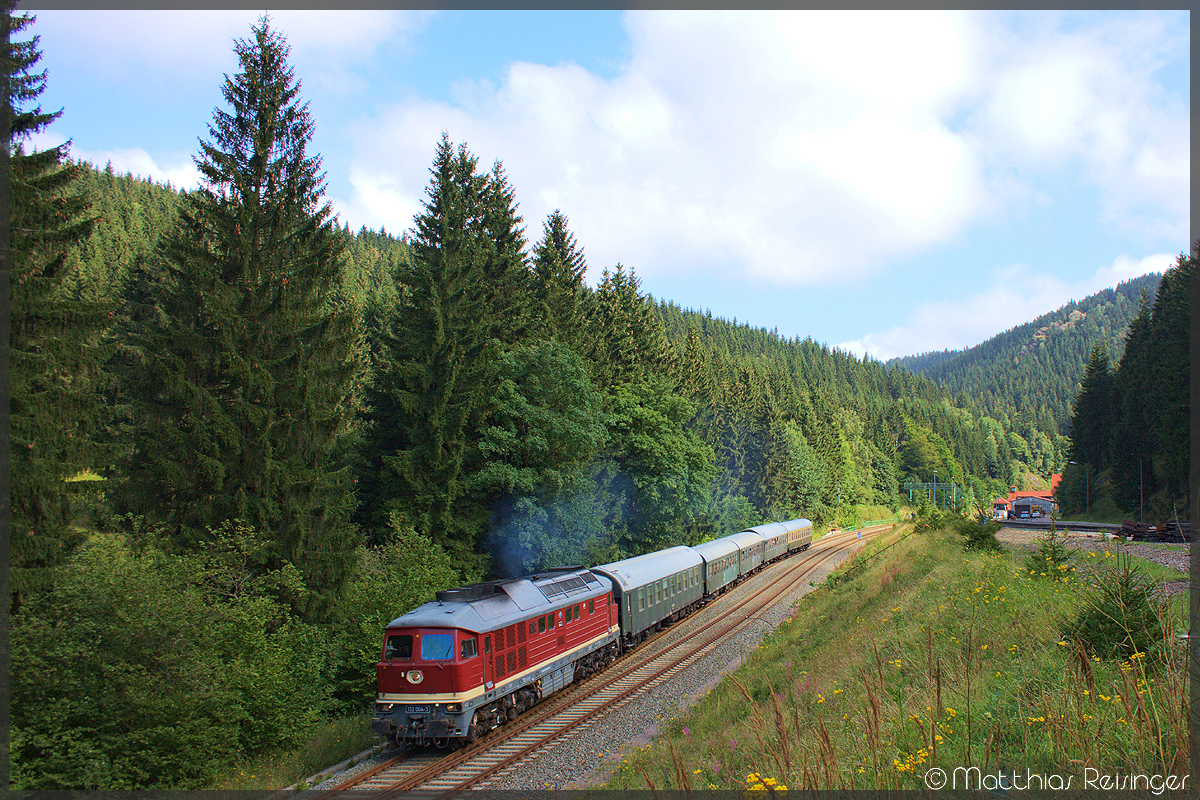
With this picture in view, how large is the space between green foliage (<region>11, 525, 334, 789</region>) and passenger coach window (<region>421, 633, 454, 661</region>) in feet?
11.9

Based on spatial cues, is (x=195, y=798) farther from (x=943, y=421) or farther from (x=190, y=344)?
(x=943, y=421)

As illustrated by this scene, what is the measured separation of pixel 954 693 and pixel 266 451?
19.3m

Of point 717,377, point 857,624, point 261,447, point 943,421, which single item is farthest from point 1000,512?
point 261,447

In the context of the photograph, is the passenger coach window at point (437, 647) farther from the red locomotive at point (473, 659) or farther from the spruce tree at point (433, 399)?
the spruce tree at point (433, 399)

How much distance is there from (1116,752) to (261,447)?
21375mm

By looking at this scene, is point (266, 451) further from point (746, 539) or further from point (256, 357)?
point (746, 539)

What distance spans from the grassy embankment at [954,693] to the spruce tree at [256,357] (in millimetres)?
13704

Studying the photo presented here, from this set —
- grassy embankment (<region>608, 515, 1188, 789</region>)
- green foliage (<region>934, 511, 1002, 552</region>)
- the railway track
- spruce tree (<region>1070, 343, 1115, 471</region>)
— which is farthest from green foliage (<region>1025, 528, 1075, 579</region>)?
spruce tree (<region>1070, 343, 1115, 471</region>)

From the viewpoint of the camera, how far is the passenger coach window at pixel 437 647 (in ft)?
49.0

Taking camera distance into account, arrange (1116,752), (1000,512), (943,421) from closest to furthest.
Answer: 1. (1116,752)
2. (1000,512)
3. (943,421)

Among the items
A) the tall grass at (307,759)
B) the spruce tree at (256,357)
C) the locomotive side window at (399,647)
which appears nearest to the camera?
the tall grass at (307,759)

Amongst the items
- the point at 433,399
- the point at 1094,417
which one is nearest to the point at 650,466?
the point at 433,399

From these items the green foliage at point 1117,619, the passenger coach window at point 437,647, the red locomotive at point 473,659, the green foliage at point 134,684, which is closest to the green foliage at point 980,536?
the red locomotive at point 473,659

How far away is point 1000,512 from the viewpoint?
393ft
